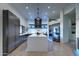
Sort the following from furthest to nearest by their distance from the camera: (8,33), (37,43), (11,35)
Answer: (37,43) → (11,35) → (8,33)

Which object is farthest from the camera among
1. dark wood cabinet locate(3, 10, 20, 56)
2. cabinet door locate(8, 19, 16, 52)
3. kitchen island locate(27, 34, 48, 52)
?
kitchen island locate(27, 34, 48, 52)

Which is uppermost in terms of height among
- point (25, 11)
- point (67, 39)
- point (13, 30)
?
point (25, 11)

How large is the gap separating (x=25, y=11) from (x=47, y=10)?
4.39 feet

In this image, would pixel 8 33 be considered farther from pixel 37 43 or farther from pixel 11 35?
pixel 37 43

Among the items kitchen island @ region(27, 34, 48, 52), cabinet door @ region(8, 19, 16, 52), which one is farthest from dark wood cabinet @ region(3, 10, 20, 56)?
kitchen island @ region(27, 34, 48, 52)

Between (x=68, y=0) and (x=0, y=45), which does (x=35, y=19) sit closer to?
(x=0, y=45)

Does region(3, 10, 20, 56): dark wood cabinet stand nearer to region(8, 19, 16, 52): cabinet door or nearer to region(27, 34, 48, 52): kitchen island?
region(8, 19, 16, 52): cabinet door

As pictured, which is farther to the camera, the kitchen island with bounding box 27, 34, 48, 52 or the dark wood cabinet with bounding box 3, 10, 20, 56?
the kitchen island with bounding box 27, 34, 48, 52

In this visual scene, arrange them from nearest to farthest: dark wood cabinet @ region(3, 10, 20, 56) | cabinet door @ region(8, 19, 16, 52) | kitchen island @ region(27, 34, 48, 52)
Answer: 1. dark wood cabinet @ region(3, 10, 20, 56)
2. cabinet door @ region(8, 19, 16, 52)
3. kitchen island @ region(27, 34, 48, 52)

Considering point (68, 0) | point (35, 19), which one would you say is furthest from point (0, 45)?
point (68, 0)

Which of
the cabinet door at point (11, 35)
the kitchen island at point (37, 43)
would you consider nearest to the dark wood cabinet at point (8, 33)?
the cabinet door at point (11, 35)

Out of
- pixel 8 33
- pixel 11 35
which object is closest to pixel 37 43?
pixel 11 35

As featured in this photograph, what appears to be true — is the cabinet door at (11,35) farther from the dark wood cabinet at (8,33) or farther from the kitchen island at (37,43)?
the kitchen island at (37,43)

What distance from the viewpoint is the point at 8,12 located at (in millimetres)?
5812
